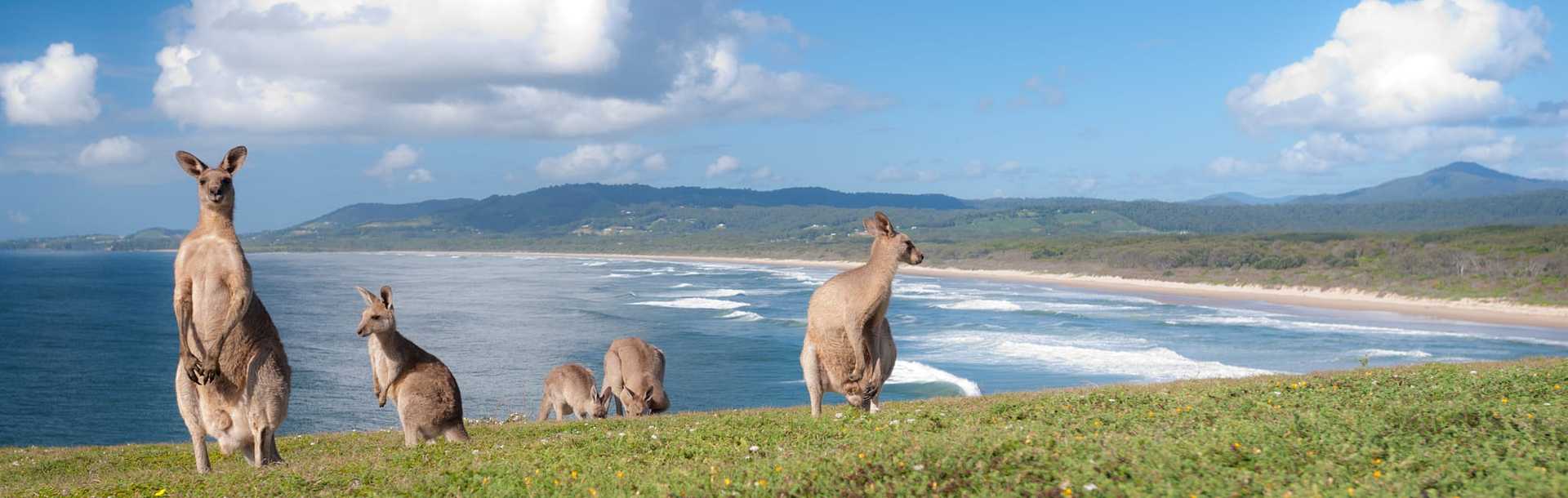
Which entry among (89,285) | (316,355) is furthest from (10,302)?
(316,355)

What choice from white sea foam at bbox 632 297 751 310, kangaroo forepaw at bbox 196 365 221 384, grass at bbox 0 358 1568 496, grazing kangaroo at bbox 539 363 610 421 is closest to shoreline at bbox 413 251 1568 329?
white sea foam at bbox 632 297 751 310

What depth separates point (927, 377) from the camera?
41062 mm

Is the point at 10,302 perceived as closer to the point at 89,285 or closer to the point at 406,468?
the point at 89,285

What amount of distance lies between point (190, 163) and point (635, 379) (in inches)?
409

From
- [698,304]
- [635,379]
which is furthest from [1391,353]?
[698,304]

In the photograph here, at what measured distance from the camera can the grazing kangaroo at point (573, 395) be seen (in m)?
19.4

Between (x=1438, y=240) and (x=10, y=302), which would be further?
(x=1438, y=240)

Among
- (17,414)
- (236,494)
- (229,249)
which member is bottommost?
(17,414)

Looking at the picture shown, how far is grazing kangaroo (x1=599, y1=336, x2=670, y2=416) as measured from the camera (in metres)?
19.3

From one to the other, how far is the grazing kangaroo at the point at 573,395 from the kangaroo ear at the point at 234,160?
32.1 feet

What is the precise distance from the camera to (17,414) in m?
38.2

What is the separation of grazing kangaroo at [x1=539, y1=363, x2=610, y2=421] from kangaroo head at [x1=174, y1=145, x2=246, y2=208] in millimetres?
9808

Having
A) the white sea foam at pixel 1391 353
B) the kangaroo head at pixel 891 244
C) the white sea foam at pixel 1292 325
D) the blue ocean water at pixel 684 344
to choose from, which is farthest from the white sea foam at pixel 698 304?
the kangaroo head at pixel 891 244

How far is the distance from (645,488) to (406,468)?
2.84m
